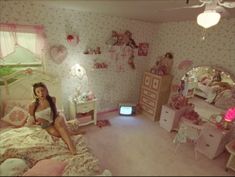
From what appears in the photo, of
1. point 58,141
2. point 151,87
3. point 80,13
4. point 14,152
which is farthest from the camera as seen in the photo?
point 151,87

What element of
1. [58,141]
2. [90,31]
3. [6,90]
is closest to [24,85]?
[6,90]

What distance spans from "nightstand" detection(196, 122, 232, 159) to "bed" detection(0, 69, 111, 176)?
2050mm

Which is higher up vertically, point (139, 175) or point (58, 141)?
point (139, 175)

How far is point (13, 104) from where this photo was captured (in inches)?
116

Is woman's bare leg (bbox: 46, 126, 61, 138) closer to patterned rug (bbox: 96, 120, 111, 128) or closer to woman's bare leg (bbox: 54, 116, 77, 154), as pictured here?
woman's bare leg (bbox: 54, 116, 77, 154)

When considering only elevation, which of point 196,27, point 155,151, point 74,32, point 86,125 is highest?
point 196,27

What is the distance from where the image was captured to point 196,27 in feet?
11.7

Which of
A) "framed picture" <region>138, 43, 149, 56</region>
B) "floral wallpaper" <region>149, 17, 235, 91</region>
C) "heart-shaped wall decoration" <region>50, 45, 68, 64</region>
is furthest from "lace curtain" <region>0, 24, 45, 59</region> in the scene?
"floral wallpaper" <region>149, 17, 235, 91</region>

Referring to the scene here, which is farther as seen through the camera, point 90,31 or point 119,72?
point 119,72

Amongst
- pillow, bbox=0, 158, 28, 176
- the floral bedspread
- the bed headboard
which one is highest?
the bed headboard

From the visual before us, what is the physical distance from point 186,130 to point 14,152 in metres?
2.72

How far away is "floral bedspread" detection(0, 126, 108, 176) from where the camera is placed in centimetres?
208

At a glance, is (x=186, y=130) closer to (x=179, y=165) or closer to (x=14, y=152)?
(x=179, y=165)

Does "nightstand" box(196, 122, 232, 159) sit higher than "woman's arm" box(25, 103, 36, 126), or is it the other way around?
"woman's arm" box(25, 103, 36, 126)
